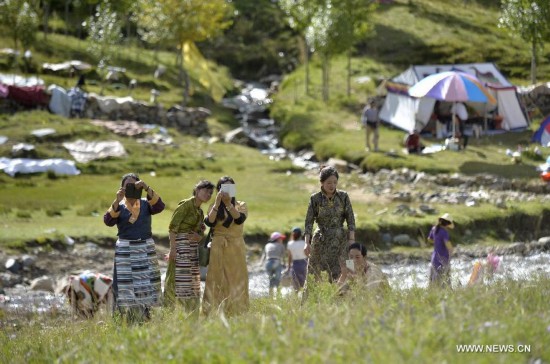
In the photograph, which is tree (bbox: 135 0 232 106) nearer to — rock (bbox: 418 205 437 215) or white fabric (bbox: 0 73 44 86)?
white fabric (bbox: 0 73 44 86)

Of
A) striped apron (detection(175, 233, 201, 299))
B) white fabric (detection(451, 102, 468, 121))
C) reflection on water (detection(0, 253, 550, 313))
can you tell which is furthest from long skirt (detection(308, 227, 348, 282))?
white fabric (detection(451, 102, 468, 121))

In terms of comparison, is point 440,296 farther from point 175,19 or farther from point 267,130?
point 175,19

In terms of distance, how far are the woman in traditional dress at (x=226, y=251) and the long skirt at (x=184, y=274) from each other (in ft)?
1.30

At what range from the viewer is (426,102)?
123 feet

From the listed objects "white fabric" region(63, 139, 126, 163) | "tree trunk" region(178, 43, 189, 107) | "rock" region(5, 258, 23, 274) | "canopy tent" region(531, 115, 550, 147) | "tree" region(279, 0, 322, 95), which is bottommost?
"rock" region(5, 258, 23, 274)

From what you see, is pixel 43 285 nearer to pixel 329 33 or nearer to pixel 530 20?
pixel 530 20

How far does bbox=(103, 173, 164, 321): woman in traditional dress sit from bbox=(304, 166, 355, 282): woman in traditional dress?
1.77 metres

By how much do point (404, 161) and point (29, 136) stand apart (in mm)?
12360

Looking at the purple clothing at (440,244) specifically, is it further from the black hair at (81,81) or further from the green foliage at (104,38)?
the green foliage at (104,38)

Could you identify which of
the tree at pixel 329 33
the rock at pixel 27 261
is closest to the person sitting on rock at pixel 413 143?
the tree at pixel 329 33

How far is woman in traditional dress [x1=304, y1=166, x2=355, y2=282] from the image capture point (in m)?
12.2

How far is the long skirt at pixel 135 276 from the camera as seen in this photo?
11922 millimetres

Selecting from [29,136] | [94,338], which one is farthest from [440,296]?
[29,136]

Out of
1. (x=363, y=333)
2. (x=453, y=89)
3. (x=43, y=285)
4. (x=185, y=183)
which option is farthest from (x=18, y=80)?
(x=363, y=333)
